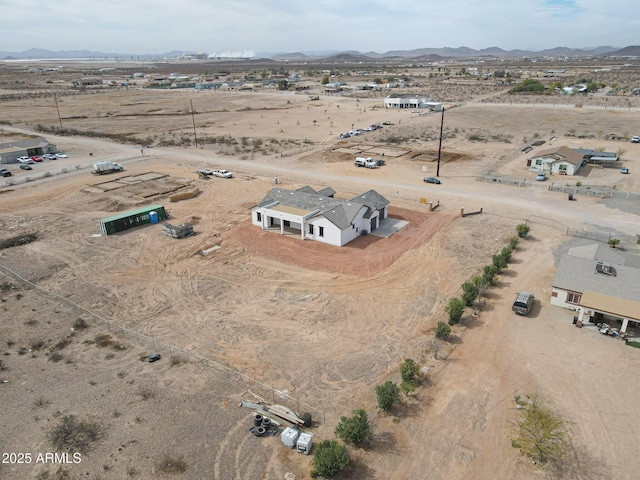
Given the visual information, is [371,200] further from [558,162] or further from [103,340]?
[558,162]

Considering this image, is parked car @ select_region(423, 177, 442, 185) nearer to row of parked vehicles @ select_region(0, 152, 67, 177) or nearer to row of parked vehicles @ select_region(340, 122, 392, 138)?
row of parked vehicles @ select_region(340, 122, 392, 138)

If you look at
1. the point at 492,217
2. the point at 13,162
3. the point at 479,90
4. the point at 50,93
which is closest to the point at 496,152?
the point at 492,217

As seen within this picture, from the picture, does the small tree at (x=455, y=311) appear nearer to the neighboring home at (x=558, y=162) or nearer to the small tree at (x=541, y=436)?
the small tree at (x=541, y=436)

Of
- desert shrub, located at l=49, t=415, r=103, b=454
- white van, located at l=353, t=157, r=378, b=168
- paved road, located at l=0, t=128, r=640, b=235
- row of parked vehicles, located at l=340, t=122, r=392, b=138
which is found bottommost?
Result: desert shrub, located at l=49, t=415, r=103, b=454

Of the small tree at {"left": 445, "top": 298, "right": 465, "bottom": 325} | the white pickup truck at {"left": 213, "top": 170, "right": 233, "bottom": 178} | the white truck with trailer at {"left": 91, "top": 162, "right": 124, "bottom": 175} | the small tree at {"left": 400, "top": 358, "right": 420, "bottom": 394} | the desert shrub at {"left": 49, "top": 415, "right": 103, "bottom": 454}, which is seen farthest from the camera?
the white truck with trailer at {"left": 91, "top": 162, "right": 124, "bottom": 175}

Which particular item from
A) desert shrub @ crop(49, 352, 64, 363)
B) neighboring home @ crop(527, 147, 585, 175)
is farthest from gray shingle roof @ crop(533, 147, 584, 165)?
desert shrub @ crop(49, 352, 64, 363)

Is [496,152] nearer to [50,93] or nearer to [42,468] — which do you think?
[42,468]
